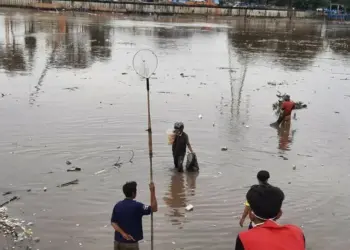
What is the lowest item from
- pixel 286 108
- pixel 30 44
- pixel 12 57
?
pixel 286 108

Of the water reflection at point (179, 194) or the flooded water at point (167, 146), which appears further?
the water reflection at point (179, 194)

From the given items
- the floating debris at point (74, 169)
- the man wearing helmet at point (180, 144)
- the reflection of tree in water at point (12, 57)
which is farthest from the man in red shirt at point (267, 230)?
the reflection of tree in water at point (12, 57)

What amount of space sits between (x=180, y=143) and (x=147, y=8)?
69384 millimetres

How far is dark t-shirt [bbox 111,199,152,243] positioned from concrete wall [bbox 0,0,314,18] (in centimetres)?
7098

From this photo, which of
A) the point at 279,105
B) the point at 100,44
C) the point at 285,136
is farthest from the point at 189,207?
the point at 100,44

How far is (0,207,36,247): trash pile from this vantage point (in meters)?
6.50

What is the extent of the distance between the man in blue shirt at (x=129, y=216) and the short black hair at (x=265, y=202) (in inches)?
80.9

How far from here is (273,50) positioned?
3297cm

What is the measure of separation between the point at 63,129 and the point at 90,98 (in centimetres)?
380

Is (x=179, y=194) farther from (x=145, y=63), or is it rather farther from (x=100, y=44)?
(x=100, y=44)

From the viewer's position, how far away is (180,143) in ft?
30.3

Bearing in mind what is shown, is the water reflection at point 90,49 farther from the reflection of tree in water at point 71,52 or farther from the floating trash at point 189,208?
the floating trash at point 189,208

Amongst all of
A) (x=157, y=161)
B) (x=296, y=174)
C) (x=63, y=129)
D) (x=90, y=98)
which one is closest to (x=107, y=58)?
(x=90, y=98)

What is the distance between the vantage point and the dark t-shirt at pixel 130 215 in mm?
4875
